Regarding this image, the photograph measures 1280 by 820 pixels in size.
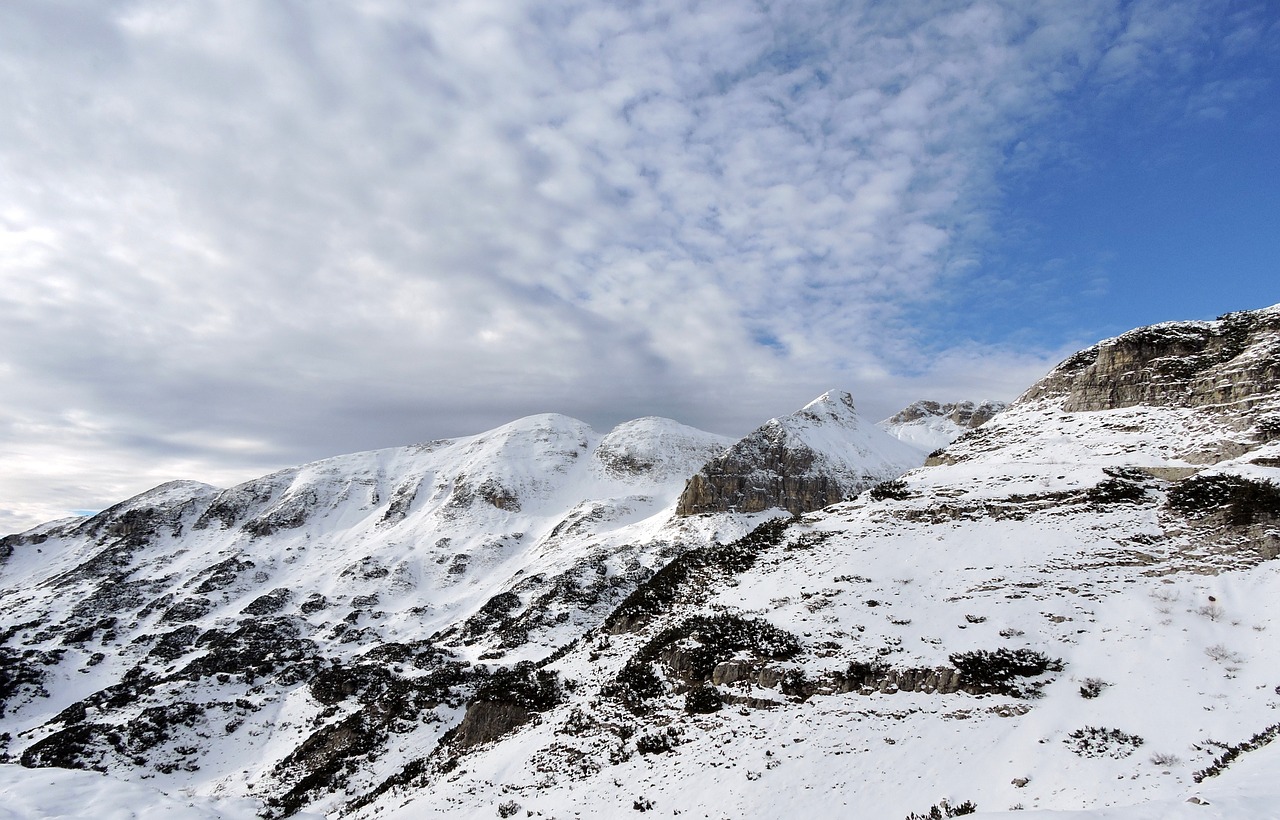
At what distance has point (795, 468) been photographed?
102 m

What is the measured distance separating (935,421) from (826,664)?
17703 centimetres

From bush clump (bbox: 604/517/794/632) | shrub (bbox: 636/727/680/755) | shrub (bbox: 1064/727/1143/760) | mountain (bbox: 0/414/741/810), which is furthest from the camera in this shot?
mountain (bbox: 0/414/741/810)

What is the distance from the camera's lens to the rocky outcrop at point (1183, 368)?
39.8m

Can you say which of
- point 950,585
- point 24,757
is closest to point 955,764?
point 950,585

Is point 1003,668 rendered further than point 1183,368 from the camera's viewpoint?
No

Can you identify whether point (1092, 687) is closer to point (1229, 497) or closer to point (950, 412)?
point (1229, 497)

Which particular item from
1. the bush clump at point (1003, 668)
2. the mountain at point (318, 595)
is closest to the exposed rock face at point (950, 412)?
the mountain at point (318, 595)

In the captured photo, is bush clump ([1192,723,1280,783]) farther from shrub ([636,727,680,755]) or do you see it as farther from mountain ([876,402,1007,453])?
mountain ([876,402,1007,453])

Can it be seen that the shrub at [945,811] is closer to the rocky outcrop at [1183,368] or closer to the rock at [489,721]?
the rock at [489,721]

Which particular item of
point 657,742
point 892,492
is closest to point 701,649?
point 657,742

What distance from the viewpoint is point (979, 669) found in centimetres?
2331

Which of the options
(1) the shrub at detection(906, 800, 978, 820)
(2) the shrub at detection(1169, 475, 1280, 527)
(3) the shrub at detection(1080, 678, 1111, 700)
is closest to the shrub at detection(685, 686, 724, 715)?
(1) the shrub at detection(906, 800, 978, 820)

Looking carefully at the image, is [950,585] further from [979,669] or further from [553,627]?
[553,627]

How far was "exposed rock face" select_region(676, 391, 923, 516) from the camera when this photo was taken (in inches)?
3738
